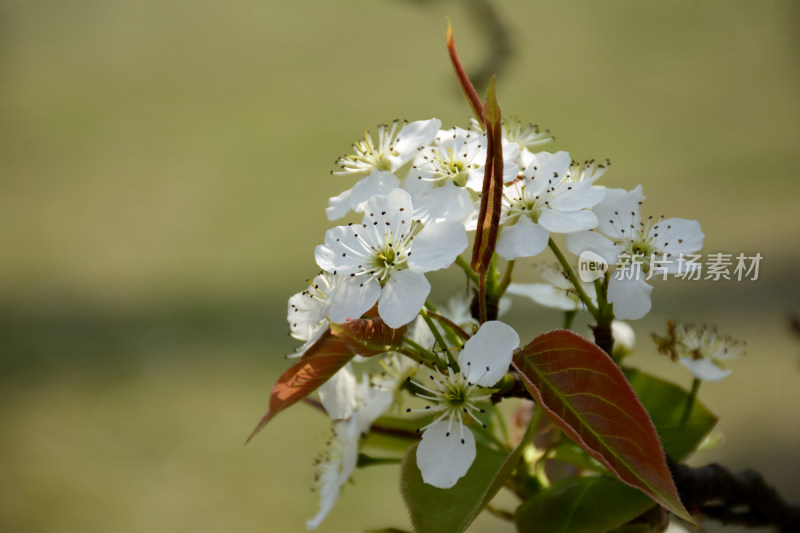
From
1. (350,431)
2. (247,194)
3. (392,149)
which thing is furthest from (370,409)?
(247,194)

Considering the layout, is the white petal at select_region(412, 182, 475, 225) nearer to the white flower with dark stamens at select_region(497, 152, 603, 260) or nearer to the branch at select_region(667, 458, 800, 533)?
the white flower with dark stamens at select_region(497, 152, 603, 260)

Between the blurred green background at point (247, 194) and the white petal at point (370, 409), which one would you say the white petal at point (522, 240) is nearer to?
the white petal at point (370, 409)

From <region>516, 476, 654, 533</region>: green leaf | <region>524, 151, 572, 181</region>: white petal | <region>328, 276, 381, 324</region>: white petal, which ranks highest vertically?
<region>524, 151, 572, 181</region>: white petal

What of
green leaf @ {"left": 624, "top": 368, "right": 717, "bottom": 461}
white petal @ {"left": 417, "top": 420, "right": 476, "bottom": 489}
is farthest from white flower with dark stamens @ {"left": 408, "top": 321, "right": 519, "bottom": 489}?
green leaf @ {"left": 624, "top": 368, "right": 717, "bottom": 461}

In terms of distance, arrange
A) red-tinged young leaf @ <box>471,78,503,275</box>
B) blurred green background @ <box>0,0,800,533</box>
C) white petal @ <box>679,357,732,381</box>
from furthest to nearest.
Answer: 1. blurred green background @ <box>0,0,800,533</box>
2. white petal @ <box>679,357,732,381</box>
3. red-tinged young leaf @ <box>471,78,503,275</box>

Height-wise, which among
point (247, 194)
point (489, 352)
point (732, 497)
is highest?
point (489, 352)

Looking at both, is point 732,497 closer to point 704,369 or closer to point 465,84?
point 704,369
